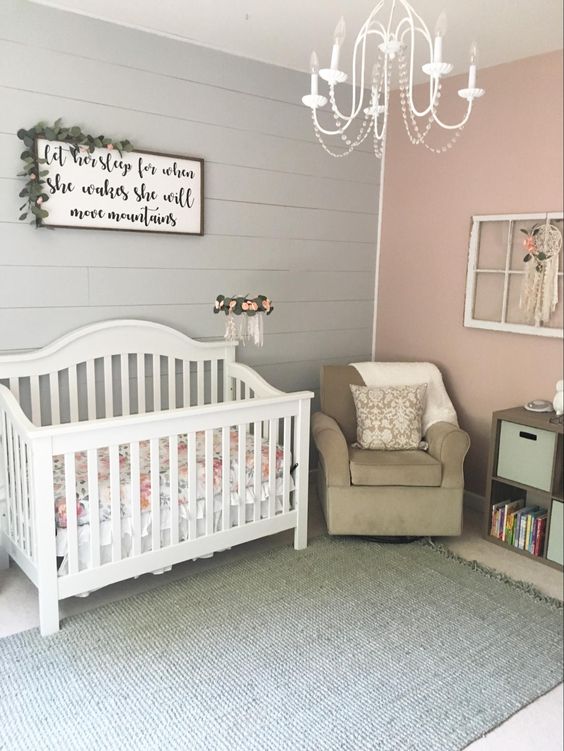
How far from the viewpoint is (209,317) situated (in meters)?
3.28

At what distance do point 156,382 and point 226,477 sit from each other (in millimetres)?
684

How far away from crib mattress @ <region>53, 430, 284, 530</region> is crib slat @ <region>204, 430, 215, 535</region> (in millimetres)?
31

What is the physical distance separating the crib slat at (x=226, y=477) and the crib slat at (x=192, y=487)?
12 cm

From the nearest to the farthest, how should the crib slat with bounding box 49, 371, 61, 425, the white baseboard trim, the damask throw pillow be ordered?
the crib slat with bounding box 49, 371, 61, 425 → the damask throw pillow → the white baseboard trim

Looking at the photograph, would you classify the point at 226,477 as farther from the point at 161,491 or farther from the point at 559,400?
the point at 559,400

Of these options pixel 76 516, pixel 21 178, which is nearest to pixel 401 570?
pixel 76 516

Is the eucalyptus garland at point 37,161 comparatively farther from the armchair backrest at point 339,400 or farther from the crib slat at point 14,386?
the armchair backrest at point 339,400

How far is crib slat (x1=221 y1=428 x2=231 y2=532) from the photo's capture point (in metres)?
2.59

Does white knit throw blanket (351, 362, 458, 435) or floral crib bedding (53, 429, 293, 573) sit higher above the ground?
white knit throw blanket (351, 362, 458, 435)

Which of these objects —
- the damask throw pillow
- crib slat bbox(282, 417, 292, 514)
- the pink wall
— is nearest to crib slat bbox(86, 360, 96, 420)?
crib slat bbox(282, 417, 292, 514)

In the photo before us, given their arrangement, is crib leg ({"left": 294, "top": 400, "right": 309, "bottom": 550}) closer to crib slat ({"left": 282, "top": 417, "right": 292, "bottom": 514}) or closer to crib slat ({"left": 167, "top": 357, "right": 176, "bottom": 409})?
crib slat ({"left": 282, "top": 417, "right": 292, "bottom": 514})

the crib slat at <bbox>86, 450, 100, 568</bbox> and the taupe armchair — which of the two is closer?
the crib slat at <bbox>86, 450, 100, 568</bbox>

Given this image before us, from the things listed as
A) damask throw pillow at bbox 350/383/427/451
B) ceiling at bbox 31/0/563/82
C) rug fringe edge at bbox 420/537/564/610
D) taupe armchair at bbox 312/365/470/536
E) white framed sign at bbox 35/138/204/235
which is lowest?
rug fringe edge at bbox 420/537/564/610

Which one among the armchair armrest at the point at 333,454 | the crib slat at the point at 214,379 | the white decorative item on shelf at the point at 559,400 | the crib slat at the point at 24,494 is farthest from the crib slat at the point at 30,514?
the white decorative item on shelf at the point at 559,400
